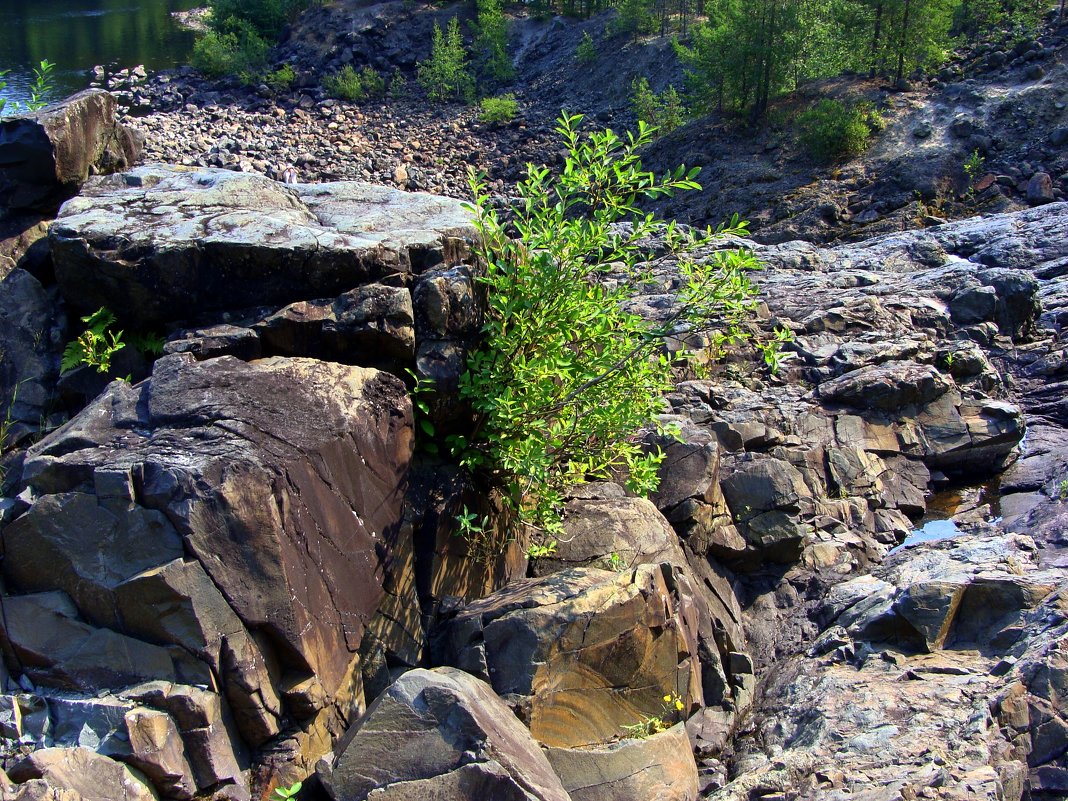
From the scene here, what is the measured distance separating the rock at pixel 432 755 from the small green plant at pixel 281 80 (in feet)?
117

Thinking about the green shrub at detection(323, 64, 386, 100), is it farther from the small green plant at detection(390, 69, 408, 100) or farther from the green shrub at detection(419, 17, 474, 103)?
the green shrub at detection(419, 17, 474, 103)

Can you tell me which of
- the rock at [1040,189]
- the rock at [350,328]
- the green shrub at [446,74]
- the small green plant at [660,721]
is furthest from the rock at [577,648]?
the green shrub at [446,74]

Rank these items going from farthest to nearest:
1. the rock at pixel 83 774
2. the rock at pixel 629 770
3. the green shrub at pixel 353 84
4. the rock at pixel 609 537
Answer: the green shrub at pixel 353 84 → the rock at pixel 609 537 → the rock at pixel 629 770 → the rock at pixel 83 774

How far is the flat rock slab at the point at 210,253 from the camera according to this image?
662 centimetres

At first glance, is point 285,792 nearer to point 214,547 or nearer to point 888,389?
point 214,547

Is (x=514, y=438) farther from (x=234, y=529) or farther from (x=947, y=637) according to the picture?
(x=947, y=637)

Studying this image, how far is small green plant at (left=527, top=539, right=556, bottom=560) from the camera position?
7.35m

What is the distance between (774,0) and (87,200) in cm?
2155

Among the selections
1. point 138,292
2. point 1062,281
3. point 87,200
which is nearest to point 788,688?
point 138,292

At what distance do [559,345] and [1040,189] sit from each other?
56.7ft

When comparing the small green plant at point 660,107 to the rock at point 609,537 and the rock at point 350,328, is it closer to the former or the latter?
the rock at point 609,537

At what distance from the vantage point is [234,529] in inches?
215

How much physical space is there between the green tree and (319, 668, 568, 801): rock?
118 feet

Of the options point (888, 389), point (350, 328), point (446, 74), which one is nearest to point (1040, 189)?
point (888, 389)
